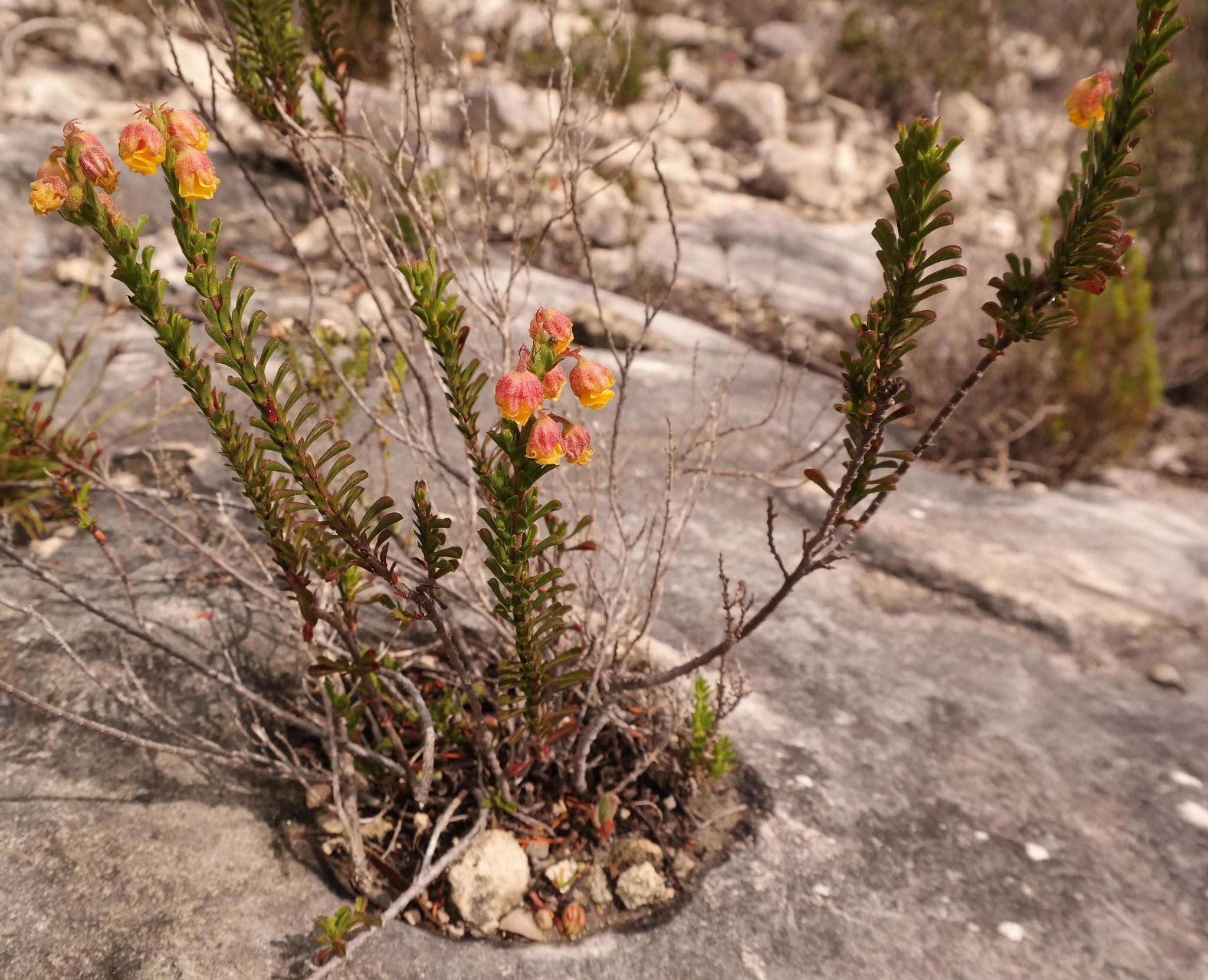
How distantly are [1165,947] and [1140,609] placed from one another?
64.1 inches

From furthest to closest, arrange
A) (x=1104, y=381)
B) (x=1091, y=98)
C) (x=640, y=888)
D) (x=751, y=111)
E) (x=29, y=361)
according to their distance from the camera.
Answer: (x=751, y=111) < (x=1104, y=381) < (x=29, y=361) < (x=640, y=888) < (x=1091, y=98)

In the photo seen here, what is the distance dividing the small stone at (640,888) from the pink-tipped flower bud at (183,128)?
1622mm

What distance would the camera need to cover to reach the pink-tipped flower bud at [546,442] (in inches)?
44.2

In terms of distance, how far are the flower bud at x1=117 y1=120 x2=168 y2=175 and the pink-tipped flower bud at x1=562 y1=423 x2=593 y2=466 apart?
0.64 meters

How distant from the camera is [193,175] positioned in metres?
1.07

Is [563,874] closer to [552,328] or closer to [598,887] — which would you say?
[598,887]

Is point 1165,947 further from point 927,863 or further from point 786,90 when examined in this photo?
point 786,90

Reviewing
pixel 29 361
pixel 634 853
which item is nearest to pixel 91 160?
pixel 634 853

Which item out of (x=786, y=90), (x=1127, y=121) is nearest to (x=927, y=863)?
(x=1127, y=121)

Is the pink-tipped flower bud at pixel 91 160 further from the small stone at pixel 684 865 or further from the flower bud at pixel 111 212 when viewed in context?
the small stone at pixel 684 865

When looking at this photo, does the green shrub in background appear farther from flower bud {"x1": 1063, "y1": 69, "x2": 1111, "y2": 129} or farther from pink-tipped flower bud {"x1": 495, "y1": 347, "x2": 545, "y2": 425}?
pink-tipped flower bud {"x1": 495, "y1": 347, "x2": 545, "y2": 425}

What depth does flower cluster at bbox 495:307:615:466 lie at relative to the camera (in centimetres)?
109

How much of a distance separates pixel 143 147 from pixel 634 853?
1.67 m

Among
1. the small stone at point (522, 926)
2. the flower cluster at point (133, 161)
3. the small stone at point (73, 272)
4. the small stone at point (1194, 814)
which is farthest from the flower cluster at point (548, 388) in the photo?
the small stone at point (73, 272)
